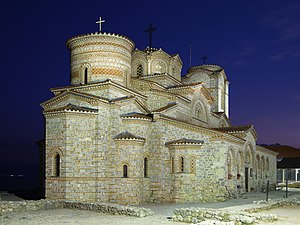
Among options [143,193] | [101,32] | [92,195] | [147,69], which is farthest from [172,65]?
[92,195]

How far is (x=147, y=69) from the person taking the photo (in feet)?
89.1

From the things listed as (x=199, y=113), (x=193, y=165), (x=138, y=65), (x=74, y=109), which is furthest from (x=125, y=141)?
(x=199, y=113)

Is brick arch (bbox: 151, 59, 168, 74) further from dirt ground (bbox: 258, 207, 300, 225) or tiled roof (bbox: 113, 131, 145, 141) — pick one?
dirt ground (bbox: 258, 207, 300, 225)

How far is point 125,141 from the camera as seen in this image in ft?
63.7

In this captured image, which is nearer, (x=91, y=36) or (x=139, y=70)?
(x=91, y=36)

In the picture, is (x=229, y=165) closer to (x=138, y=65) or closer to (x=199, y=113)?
(x=199, y=113)

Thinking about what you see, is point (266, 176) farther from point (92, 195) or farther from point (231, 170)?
point (92, 195)

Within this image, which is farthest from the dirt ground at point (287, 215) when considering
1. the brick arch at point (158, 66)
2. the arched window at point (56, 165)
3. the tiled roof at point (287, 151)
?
the tiled roof at point (287, 151)

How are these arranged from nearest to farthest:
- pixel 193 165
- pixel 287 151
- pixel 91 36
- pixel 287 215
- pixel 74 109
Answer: pixel 287 215 < pixel 74 109 < pixel 193 165 < pixel 91 36 < pixel 287 151

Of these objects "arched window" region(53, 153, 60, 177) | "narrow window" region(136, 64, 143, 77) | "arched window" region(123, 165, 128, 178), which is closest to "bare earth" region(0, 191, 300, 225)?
"arched window" region(53, 153, 60, 177)

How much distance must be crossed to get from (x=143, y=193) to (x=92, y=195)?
307cm

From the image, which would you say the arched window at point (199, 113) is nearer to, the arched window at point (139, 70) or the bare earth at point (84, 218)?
the arched window at point (139, 70)

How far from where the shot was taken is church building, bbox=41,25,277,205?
738 inches

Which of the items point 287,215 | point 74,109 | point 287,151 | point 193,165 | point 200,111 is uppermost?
point 200,111
